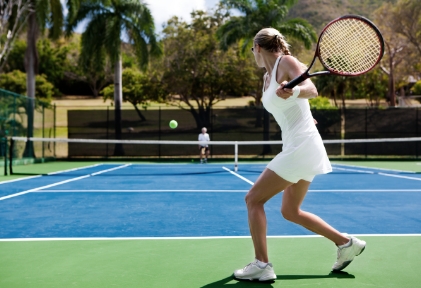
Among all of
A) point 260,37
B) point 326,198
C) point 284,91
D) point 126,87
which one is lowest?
point 326,198

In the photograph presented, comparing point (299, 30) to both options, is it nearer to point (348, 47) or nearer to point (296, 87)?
point (348, 47)

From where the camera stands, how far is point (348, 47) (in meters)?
3.96

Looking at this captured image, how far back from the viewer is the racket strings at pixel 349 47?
12.8 feet

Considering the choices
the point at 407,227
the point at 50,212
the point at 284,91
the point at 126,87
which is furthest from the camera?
the point at 126,87

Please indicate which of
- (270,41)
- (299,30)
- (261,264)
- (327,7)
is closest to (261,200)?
(261,264)

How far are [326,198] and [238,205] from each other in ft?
5.65

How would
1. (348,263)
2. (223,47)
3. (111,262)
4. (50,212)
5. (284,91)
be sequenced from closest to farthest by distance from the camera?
(284,91) < (348,263) < (111,262) < (50,212) < (223,47)

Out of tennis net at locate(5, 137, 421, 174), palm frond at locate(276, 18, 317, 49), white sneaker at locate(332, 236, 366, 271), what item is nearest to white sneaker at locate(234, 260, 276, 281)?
white sneaker at locate(332, 236, 366, 271)

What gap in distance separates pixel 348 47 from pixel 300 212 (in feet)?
4.36

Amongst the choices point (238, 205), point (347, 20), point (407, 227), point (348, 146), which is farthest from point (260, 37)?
point (348, 146)

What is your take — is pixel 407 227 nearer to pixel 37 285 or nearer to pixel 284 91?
pixel 284 91

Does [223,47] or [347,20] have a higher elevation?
[223,47]

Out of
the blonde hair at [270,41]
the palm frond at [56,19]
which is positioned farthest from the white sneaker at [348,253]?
the palm frond at [56,19]

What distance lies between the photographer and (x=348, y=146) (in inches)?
926
